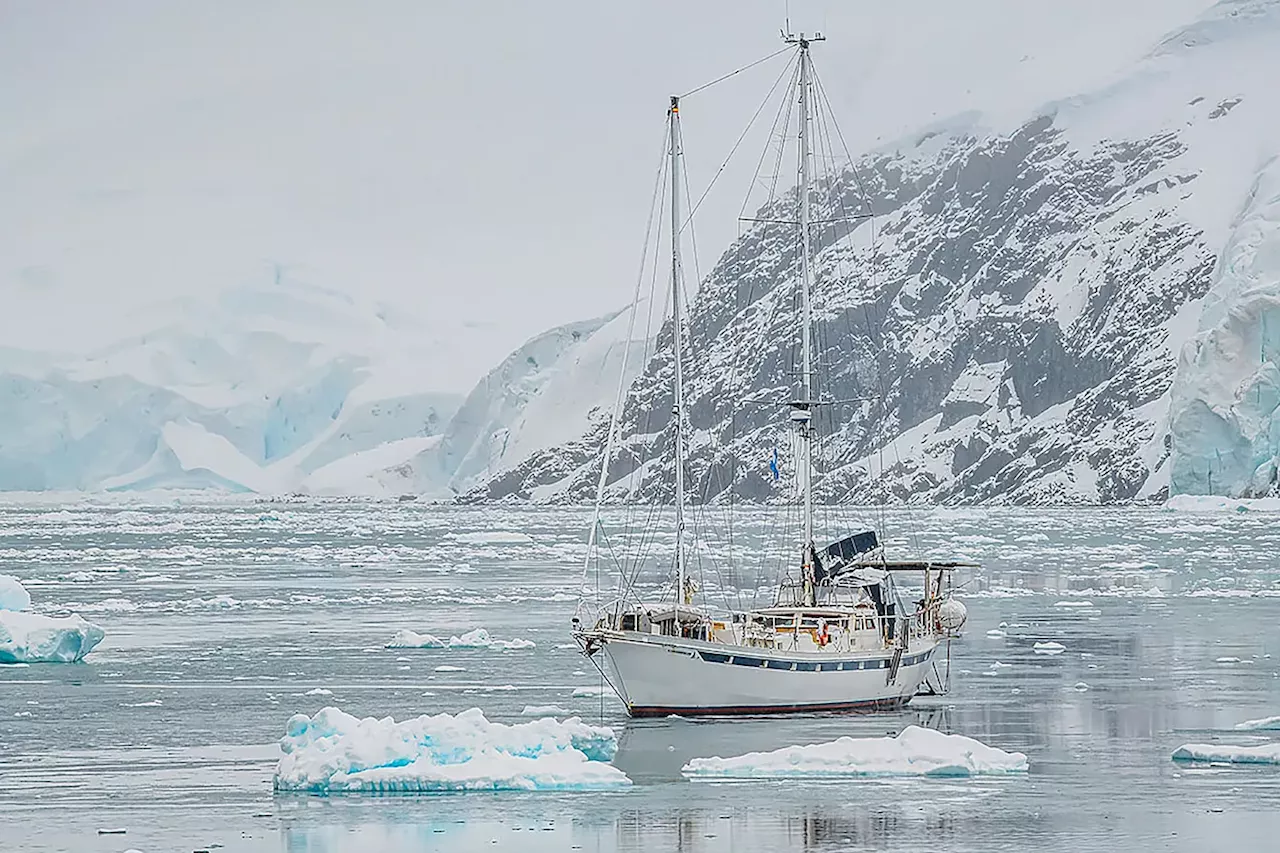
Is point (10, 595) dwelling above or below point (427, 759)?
above

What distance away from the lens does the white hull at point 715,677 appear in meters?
33.6

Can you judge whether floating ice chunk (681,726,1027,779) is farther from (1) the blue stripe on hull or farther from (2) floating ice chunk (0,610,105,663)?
(2) floating ice chunk (0,610,105,663)

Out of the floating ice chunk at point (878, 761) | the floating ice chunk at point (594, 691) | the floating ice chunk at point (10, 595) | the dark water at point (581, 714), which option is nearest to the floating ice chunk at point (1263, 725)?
the dark water at point (581, 714)

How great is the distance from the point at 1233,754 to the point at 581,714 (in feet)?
35.2

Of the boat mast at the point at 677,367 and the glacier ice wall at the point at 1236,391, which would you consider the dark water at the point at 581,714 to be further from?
the glacier ice wall at the point at 1236,391

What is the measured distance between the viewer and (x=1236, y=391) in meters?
167

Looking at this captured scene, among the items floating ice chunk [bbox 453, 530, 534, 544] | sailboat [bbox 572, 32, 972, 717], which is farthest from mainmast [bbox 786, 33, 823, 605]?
floating ice chunk [bbox 453, 530, 534, 544]

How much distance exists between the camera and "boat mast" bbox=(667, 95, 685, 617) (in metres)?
35.2

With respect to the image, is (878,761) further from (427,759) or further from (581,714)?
(581,714)

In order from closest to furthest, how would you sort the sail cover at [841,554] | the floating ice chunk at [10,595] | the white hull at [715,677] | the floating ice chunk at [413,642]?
1. the white hull at [715,677]
2. the sail cover at [841,554]
3. the floating ice chunk at [413,642]
4. the floating ice chunk at [10,595]

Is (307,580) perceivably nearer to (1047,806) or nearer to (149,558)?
(149,558)

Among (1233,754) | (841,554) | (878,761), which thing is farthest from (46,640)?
(1233,754)

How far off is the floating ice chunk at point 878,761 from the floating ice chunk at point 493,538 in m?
101

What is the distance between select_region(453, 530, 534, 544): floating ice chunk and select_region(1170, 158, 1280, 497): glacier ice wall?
59920 millimetres
